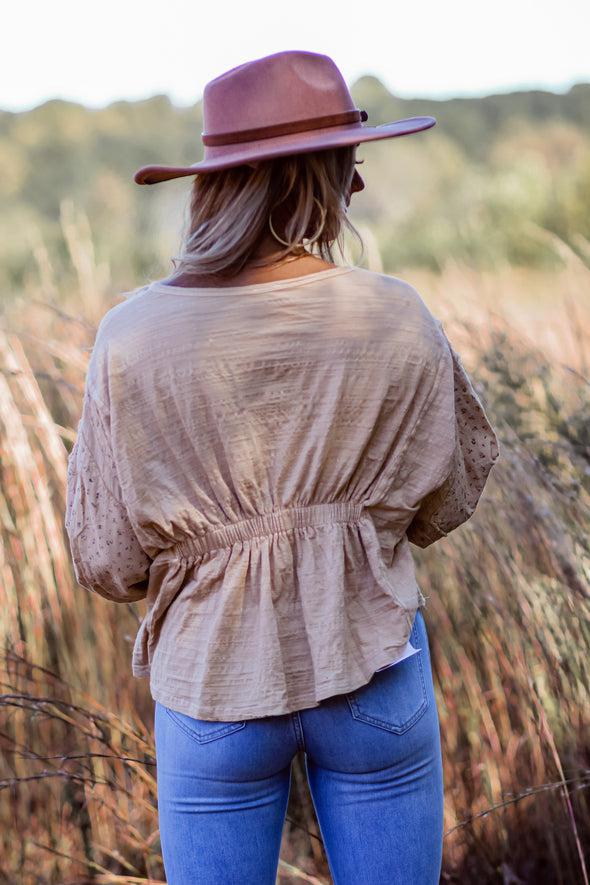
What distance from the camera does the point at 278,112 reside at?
1.06m

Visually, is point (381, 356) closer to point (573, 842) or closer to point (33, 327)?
point (573, 842)

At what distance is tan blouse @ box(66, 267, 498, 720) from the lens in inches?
39.8

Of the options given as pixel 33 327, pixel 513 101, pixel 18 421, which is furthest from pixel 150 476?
pixel 513 101

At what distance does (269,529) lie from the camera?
1.05m

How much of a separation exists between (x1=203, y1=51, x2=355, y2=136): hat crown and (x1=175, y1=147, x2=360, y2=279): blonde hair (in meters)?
0.05

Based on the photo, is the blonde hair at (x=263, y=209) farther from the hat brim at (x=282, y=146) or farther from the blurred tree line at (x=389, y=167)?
the blurred tree line at (x=389, y=167)

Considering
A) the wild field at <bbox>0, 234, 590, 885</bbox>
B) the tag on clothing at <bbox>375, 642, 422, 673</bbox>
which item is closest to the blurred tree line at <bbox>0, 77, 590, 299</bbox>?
the wild field at <bbox>0, 234, 590, 885</bbox>

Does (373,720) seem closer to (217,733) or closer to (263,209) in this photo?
(217,733)

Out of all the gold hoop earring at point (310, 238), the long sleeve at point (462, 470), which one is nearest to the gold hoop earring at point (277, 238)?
the gold hoop earring at point (310, 238)

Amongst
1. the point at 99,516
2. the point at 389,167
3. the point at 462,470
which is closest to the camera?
the point at 99,516

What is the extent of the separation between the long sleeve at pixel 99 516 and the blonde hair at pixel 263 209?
256 mm

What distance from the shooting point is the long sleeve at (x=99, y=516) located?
1.10 metres

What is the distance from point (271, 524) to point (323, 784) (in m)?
0.35

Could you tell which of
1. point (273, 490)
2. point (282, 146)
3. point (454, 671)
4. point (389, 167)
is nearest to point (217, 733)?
point (273, 490)
